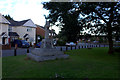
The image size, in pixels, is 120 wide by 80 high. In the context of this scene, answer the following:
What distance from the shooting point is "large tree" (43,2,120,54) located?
33.5 ft

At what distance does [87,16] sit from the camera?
38.1 ft

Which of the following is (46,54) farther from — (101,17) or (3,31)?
(3,31)

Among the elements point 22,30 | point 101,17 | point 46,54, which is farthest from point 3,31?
point 101,17

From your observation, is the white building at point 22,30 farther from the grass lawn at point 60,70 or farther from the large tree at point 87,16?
the grass lawn at point 60,70

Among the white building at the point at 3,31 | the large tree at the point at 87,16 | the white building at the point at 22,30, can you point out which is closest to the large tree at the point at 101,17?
the large tree at the point at 87,16

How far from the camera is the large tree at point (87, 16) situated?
33.5 ft

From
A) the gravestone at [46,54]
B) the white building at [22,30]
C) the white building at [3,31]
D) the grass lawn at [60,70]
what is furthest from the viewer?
the white building at [22,30]

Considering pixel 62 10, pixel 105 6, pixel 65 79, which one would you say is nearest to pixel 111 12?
pixel 105 6

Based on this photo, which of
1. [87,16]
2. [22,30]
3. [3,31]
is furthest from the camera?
[22,30]

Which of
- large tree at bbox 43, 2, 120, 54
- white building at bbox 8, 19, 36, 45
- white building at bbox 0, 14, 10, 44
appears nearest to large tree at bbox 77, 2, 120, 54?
large tree at bbox 43, 2, 120, 54

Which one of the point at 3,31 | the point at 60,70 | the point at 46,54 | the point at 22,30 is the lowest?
the point at 60,70

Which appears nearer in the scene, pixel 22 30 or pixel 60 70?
pixel 60 70

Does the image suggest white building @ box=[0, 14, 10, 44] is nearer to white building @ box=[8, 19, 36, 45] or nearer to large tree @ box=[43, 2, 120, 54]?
white building @ box=[8, 19, 36, 45]

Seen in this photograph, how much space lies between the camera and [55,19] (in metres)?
12.3
